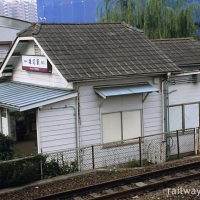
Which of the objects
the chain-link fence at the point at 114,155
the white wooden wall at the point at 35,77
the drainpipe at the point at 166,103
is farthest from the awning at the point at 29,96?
the drainpipe at the point at 166,103

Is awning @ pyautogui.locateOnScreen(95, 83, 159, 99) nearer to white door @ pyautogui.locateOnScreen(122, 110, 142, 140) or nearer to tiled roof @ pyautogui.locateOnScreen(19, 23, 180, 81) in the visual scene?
tiled roof @ pyautogui.locateOnScreen(19, 23, 180, 81)

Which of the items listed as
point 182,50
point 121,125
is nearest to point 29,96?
point 121,125

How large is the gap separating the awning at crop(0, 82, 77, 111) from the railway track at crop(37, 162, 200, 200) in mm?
3540

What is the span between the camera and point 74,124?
14.7m

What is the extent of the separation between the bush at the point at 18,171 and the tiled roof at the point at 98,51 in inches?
125

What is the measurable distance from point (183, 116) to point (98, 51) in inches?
176

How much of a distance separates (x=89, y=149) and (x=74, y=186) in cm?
280

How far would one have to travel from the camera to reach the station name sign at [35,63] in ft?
51.5

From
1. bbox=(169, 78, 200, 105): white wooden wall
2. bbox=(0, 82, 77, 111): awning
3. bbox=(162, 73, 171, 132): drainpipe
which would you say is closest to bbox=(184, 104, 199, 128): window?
bbox=(169, 78, 200, 105): white wooden wall

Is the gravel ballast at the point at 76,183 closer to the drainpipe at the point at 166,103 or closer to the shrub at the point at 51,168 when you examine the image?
the shrub at the point at 51,168

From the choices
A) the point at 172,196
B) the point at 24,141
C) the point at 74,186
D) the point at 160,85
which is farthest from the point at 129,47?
the point at 172,196

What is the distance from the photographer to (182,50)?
63.7 feet

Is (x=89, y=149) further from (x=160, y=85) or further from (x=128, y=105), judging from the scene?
(x=160, y=85)

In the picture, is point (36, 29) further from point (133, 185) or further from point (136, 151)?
point (133, 185)
